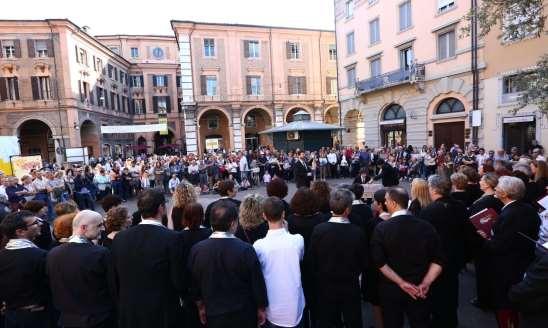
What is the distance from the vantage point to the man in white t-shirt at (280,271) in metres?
2.99

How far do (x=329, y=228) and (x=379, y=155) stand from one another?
1543 cm

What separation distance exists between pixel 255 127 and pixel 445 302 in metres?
35.8

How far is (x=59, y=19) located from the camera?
3042 cm

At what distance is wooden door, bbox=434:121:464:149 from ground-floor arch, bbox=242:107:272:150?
19514 mm

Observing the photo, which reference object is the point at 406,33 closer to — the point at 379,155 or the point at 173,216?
the point at 379,155

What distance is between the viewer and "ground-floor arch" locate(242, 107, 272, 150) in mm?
37844

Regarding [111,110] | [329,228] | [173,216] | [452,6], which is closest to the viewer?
[329,228]

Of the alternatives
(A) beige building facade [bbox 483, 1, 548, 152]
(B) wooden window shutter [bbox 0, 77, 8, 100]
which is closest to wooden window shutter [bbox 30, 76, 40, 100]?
(B) wooden window shutter [bbox 0, 77, 8, 100]

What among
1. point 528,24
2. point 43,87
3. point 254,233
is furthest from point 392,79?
point 43,87

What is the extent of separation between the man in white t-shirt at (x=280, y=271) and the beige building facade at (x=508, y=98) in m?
16.4

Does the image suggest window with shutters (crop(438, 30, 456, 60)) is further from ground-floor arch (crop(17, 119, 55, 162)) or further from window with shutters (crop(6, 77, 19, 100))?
ground-floor arch (crop(17, 119, 55, 162))

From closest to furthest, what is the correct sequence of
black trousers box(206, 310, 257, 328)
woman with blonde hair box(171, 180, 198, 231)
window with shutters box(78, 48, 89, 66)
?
black trousers box(206, 310, 257, 328), woman with blonde hair box(171, 180, 198, 231), window with shutters box(78, 48, 89, 66)

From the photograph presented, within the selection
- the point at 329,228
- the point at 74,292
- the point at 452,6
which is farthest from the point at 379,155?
the point at 74,292

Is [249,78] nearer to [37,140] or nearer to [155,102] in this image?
[155,102]
